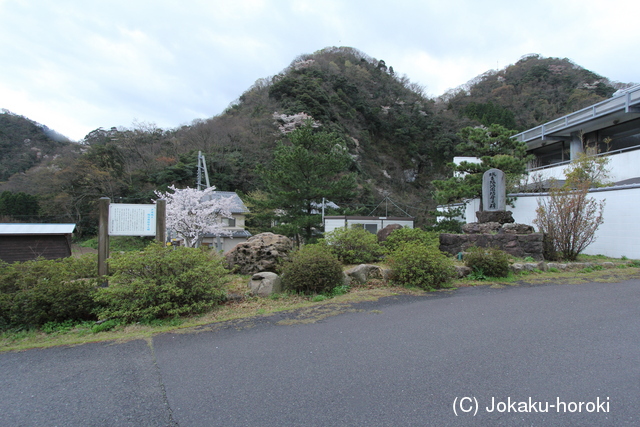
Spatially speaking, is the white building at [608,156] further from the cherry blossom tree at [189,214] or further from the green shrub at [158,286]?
the cherry blossom tree at [189,214]

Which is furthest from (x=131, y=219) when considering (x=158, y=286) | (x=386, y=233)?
(x=386, y=233)

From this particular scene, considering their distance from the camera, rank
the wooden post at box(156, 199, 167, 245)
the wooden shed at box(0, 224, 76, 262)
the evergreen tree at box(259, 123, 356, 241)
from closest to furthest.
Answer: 1. the wooden post at box(156, 199, 167, 245)
2. the wooden shed at box(0, 224, 76, 262)
3. the evergreen tree at box(259, 123, 356, 241)

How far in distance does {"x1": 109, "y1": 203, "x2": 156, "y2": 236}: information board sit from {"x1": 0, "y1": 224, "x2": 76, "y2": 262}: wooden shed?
951 centimetres

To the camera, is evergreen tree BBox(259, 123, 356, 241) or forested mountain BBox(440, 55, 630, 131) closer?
evergreen tree BBox(259, 123, 356, 241)

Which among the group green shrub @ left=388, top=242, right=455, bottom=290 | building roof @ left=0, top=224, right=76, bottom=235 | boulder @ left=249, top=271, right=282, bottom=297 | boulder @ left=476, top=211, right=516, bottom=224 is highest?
boulder @ left=476, top=211, right=516, bottom=224

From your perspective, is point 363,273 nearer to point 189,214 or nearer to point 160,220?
point 160,220

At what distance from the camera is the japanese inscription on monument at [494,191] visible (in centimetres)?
1166

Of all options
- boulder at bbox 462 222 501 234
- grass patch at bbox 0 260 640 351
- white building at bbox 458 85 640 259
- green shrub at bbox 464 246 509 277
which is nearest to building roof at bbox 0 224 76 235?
grass patch at bbox 0 260 640 351

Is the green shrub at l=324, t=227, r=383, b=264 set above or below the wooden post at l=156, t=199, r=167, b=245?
below

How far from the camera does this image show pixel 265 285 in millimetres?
6184

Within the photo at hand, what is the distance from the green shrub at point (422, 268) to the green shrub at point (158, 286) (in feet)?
11.6

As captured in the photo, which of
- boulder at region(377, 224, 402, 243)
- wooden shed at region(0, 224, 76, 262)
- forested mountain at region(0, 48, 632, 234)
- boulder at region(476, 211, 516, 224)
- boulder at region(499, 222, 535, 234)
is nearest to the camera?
boulder at region(499, 222, 535, 234)

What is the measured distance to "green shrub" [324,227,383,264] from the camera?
8.20 metres

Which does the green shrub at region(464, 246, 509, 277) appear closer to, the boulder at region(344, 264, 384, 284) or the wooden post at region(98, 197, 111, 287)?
the boulder at region(344, 264, 384, 284)
